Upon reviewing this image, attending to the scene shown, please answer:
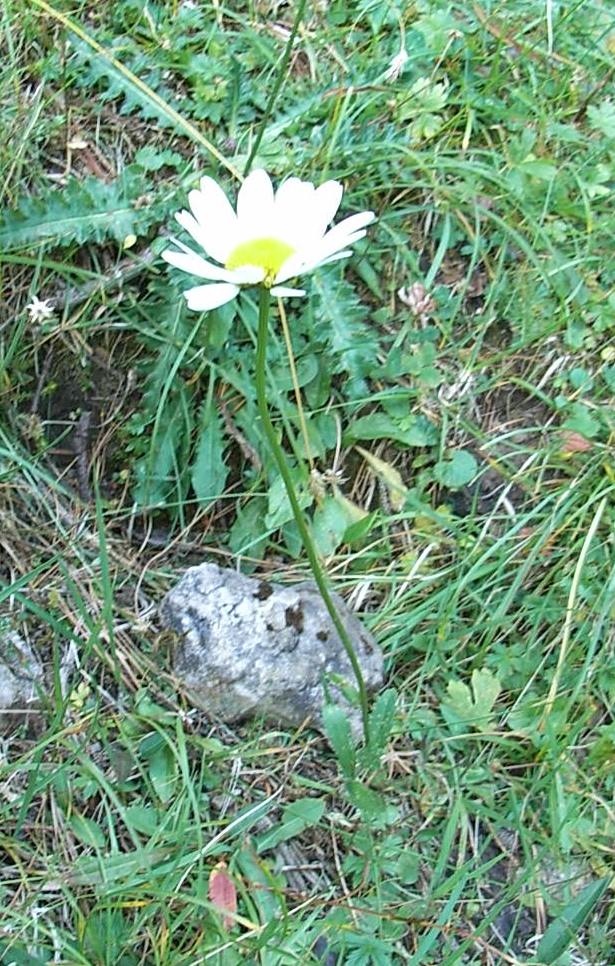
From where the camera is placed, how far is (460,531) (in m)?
1.85

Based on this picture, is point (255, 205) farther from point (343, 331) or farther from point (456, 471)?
point (456, 471)

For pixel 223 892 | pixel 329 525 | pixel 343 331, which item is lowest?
pixel 223 892

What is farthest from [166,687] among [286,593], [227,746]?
[286,593]

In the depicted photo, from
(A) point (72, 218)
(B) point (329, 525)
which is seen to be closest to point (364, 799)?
(B) point (329, 525)

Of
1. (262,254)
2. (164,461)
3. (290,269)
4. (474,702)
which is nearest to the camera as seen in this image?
(290,269)

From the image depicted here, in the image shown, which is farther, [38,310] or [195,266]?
[38,310]

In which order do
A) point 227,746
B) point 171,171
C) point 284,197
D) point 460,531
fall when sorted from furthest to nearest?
point 171,171 < point 460,531 < point 227,746 < point 284,197

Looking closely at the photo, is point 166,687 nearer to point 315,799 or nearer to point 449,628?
point 315,799

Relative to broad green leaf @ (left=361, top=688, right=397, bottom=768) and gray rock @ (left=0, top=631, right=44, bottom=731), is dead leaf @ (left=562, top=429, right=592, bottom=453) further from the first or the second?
gray rock @ (left=0, top=631, right=44, bottom=731)

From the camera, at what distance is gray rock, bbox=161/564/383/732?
1668 millimetres

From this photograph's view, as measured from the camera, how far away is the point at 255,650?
1.68 m

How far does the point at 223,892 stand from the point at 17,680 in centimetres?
46

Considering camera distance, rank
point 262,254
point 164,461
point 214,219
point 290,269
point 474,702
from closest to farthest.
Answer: point 290,269, point 262,254, point 214,219, point 474,702, point 164,461

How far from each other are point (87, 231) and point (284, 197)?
0.48 metres
